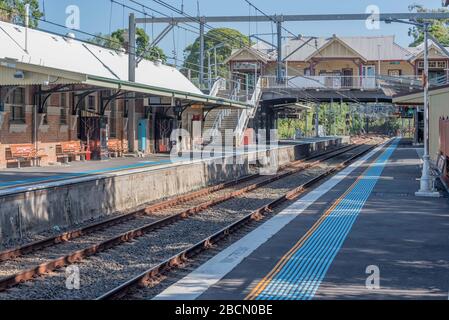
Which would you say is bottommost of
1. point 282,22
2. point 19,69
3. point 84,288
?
point 84,288

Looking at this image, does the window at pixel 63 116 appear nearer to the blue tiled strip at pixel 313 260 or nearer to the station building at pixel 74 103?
the station building at pixel 74 103

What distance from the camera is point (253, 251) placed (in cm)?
1234

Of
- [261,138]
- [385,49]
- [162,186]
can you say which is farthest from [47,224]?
[385,49]

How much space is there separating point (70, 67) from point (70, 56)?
1941 mm

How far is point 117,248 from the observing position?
1304 cm

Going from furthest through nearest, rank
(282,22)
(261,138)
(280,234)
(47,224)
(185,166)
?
(261,138), (282,22), (185,166), (47,224), (280,234)

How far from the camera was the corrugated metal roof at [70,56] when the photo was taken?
27.6 meters

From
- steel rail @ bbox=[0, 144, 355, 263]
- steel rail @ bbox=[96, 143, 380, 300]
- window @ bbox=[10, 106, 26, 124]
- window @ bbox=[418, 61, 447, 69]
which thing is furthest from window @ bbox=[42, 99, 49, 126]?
window @ bbox=[418, 61, 447, 69]

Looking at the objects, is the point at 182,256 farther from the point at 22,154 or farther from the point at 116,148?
the point at 116,148

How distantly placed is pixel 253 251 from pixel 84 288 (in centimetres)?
363

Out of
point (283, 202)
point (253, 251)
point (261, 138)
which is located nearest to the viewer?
point (253, 251)

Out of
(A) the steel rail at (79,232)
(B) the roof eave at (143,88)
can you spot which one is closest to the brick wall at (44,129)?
(B) the roof eave at (143,88)

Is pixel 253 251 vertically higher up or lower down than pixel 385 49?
lower down
